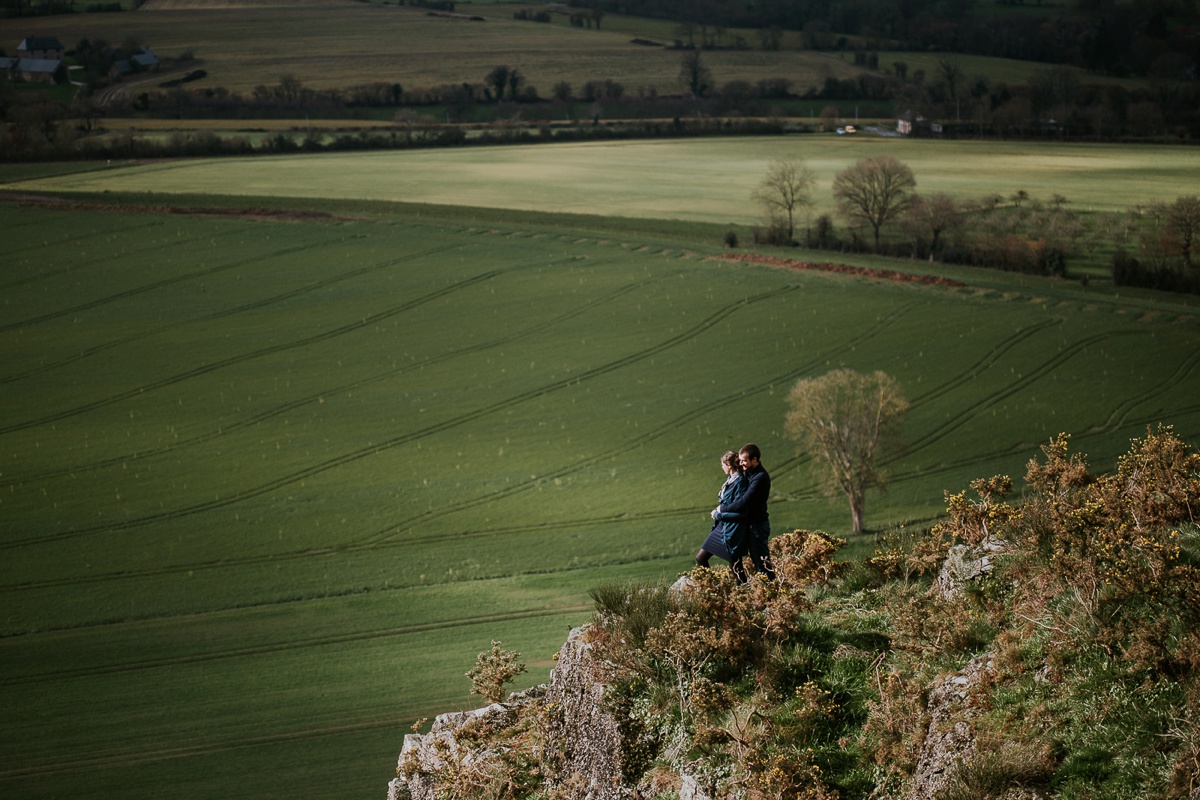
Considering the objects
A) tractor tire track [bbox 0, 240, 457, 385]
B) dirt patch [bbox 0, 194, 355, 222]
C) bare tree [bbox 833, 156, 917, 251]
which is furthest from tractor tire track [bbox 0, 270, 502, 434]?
bare tree [bbox 833, 156, 917, 251]

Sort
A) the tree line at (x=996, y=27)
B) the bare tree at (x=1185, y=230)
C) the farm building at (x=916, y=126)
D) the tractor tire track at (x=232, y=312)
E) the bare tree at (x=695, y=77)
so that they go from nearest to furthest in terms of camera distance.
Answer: the tractor tire track at (x=232, y=312)
the bare tree at (x=1185, y=230)
the tree line at (x=996, y=27)
the farm building at (x=916, y=126)
the bare tree at (x=695, y=77)

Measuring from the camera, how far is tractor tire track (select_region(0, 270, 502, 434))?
52.4 metres

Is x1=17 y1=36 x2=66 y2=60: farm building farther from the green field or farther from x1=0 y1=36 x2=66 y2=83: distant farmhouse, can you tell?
the green field

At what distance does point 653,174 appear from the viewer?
347 feet

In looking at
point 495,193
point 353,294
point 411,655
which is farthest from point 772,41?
point 411,655

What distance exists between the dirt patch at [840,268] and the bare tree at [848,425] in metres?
25.7

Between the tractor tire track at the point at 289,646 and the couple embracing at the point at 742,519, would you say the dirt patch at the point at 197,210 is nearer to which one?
the tractor tire track at the point at 289,646

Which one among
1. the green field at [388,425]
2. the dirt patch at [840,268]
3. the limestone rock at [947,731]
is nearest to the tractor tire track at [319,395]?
the green field at [388,425]

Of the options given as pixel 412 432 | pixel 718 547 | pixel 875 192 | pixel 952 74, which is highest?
pixel 952 74

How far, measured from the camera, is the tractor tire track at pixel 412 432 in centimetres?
4053

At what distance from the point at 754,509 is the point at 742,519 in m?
0.19

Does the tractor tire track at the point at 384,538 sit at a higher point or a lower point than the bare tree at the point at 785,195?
lower

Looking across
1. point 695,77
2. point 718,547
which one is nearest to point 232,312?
point 718,547

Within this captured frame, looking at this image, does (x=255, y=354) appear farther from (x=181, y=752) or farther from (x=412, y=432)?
(x=181, y=752)
